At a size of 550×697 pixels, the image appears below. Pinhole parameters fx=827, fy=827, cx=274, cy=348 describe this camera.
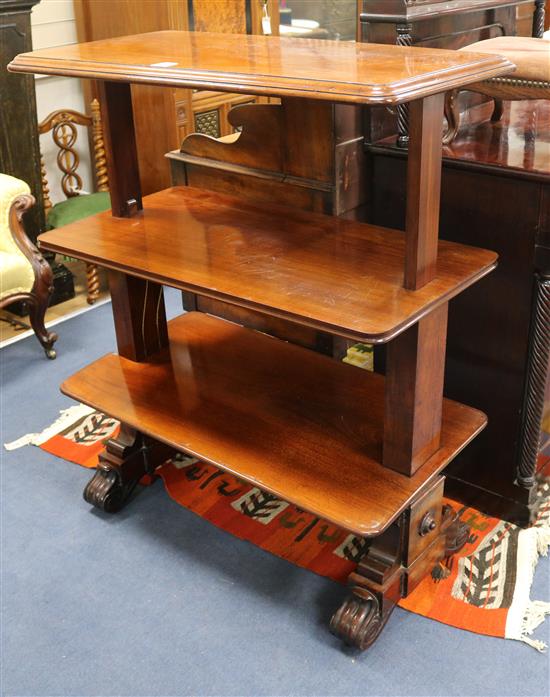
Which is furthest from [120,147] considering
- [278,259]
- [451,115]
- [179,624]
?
[179,624]

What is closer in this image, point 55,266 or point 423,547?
point 423,547

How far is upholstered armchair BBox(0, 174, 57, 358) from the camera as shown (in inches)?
123

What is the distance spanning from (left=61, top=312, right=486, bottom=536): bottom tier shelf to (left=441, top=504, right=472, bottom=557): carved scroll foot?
29 centimetres

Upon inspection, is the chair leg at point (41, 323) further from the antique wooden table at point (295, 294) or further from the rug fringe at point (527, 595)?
the rug fringe at point (527, 595)

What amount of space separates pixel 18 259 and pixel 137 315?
101cm

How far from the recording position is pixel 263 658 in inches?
76.9

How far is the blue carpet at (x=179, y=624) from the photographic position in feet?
6.22

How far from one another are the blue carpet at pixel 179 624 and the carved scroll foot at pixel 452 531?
8.5 inches

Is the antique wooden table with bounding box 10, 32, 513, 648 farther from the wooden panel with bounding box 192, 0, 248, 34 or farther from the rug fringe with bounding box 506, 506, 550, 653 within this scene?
the wooden panel with bounding box 192, 0, 248, 34

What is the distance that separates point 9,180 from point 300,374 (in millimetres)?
1541

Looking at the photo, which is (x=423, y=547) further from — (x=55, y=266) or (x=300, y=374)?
(x=55, y=266)

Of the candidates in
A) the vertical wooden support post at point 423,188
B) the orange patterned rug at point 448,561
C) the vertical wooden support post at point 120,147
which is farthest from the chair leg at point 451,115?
the orange patterned rug at point 448,561

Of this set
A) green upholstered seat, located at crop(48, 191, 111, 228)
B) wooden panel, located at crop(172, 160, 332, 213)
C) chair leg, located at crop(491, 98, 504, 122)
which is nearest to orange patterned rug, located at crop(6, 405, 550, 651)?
wooden panel, located at crop(172, 160, 332, 213)

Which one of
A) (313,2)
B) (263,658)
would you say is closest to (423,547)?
(263,658)
